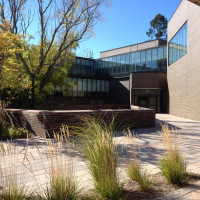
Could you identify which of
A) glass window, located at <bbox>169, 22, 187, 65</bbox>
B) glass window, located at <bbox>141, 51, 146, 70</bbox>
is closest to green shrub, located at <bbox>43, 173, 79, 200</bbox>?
glass window, located at <bbox>169, 22, 187, 65</bbox>

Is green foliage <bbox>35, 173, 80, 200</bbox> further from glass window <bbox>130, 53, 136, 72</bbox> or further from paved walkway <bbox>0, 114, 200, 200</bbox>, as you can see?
glass window <bbox>130, 53, 136, 72</bbox>

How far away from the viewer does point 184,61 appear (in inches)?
844

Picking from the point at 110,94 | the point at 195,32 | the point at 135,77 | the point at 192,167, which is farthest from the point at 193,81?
the point at 110,94

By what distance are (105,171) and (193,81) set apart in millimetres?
18048

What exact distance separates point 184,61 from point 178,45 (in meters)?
3.12

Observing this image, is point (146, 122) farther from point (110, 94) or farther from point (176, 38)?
point (110, 94)

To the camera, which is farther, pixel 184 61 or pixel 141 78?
pixel 141 78

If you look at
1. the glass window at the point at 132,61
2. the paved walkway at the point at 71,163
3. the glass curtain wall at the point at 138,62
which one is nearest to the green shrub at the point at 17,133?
the paved walkway at the point at 71,163

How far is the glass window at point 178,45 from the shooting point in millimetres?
21453

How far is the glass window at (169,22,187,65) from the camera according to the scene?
2145 centimetres

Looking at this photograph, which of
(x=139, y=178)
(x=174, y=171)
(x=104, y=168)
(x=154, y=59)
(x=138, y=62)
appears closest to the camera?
(x=104, y=168)

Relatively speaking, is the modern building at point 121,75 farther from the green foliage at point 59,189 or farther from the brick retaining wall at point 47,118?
the green foliage at point 59,189

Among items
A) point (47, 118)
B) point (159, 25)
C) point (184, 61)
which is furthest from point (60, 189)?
point (159, 25)

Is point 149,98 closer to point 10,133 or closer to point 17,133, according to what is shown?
point 17,133
